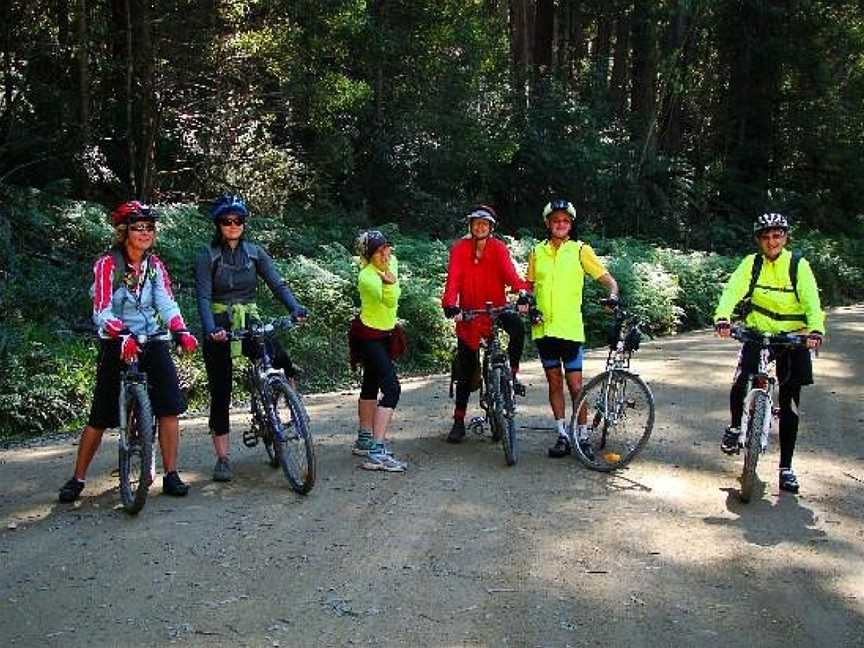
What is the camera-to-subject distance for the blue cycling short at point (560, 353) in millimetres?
8148

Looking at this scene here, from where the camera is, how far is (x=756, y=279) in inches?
295

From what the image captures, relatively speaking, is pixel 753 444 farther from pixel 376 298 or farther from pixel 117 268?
pixel 117 268

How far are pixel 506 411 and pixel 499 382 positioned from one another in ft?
0.90

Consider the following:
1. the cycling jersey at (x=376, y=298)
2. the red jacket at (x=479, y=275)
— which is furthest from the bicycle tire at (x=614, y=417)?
the cycling jersey at (x=376, y=298)

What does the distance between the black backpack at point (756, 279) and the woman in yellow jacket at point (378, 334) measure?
8.56ft

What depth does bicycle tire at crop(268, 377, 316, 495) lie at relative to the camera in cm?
696

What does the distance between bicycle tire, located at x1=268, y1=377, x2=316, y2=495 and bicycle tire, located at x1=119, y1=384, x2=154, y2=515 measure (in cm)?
93

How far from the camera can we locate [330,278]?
14883 mm

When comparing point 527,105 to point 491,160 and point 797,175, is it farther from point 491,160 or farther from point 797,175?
point 797,175

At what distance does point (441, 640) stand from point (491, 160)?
2133 centimetres

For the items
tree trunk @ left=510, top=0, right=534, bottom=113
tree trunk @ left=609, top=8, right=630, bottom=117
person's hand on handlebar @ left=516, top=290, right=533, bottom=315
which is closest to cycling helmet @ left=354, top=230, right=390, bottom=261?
person's hand on handlebar @ left=516, top=290, right=533, bottom=315

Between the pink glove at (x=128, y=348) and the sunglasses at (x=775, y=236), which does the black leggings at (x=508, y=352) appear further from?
the pink glove at (x=128, y=348)

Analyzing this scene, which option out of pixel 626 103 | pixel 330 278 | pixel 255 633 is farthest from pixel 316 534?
pixel 626 103

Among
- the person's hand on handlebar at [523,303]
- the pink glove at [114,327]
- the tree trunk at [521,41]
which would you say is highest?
the tree trunk at [521,41]
